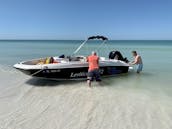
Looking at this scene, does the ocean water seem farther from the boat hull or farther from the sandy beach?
the boat hull

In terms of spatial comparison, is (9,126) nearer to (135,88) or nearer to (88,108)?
(88,108)

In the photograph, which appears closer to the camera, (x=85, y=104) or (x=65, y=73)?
(x=85, y=104)

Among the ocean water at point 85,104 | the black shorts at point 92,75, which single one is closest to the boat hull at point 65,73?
the ocean water at point 85,104

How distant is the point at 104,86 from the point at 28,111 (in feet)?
10.8

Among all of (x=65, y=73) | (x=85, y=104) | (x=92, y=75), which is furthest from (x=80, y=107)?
(x=65, y=73)

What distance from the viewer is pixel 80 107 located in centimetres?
593

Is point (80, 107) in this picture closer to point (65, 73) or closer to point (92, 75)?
point (92, 75)

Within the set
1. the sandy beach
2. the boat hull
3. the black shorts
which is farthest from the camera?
the black shorts

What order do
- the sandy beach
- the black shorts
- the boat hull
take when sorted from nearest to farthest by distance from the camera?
1. the sandy beach
2. the boat hull
3. the black shorts

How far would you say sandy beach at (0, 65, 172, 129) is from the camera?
4883mm

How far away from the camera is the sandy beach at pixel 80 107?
488 cm

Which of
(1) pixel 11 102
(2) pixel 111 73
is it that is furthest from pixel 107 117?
(2) pixel 111 73

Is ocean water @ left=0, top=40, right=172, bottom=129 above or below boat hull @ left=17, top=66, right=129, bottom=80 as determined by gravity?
below

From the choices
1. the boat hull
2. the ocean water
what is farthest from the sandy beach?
the boat hull
